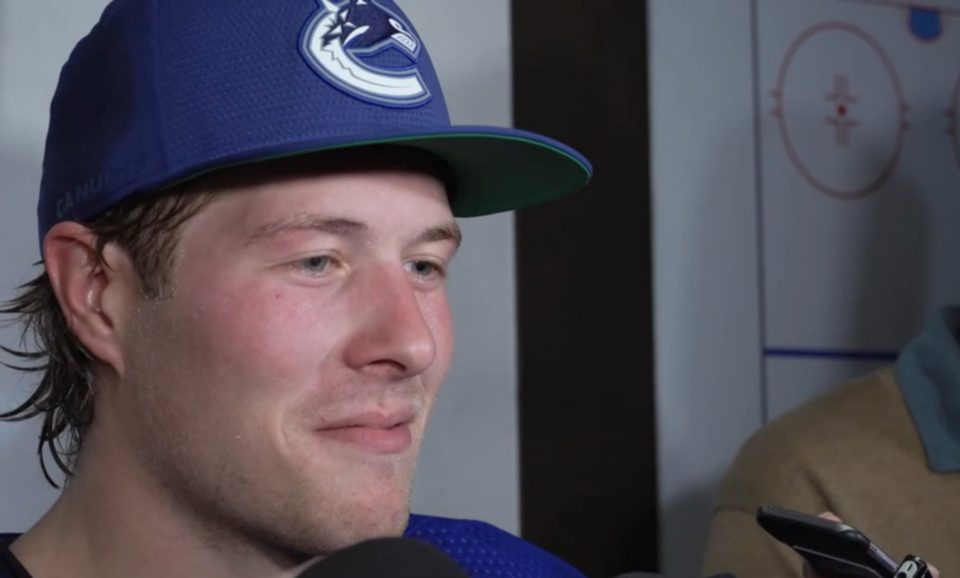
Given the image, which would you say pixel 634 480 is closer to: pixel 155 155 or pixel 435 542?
pixel 435 542

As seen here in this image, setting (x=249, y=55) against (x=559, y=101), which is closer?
→ (x=249, y=55)

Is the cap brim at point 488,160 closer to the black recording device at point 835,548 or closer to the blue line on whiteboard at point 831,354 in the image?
the black recording device at point 835,548

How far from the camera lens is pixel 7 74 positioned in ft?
4.34

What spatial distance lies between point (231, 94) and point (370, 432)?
244mm

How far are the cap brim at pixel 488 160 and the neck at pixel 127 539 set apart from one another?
0.76ft

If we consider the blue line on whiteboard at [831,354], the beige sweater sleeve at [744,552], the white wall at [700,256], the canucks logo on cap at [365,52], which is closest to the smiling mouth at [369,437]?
the canucks logo on cap at [365,52]

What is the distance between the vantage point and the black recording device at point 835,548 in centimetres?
78

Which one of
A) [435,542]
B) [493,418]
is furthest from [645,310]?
[435,542]

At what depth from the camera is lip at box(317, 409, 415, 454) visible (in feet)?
2.83

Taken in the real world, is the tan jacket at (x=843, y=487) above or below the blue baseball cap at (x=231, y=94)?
below

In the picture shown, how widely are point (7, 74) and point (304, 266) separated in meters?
0.61

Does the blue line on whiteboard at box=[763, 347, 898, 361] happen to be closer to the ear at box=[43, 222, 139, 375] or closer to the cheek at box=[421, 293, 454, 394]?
the cheek at box=[421, 293, 454, 394]

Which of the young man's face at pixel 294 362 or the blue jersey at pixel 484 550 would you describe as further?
the blue jersey at pixel 484 550

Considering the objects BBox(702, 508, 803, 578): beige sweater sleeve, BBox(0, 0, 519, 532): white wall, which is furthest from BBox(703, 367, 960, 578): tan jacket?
BBox(0, 0, 519, 532): white wall
